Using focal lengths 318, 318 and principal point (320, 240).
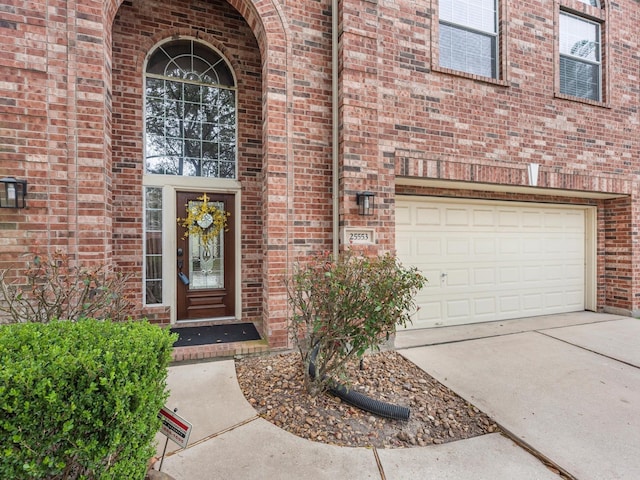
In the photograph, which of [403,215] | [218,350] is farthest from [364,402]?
[403,215]

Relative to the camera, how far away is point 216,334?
4.36m

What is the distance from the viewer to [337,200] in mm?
4125

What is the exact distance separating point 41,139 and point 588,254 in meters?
9.17

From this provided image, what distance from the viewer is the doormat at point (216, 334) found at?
13.4ft

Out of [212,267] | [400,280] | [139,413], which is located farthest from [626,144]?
[139,413]

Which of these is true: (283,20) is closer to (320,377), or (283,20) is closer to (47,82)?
(47,82)

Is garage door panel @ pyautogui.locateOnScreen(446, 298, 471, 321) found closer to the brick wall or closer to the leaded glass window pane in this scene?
the brick wall

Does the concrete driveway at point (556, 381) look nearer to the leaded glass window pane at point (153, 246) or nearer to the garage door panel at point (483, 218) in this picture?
the garage door panel at point (483, 218)

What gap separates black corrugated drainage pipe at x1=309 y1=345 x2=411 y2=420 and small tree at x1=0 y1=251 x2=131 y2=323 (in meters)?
1.93

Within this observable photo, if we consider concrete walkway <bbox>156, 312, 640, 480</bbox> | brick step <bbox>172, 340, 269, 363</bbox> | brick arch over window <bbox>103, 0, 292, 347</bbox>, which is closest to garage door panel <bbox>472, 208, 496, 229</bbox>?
concrete walkway <bbox>156, 312, 640, 480</bbox>

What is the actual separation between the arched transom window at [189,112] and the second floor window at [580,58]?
19.1 ft

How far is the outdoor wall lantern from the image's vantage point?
3.07 metres

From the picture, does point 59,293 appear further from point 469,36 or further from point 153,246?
point 469,36

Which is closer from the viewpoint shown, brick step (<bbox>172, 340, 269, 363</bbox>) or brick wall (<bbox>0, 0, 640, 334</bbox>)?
brick wall (<bbox>0, 0, 640, 334</bbox>)
